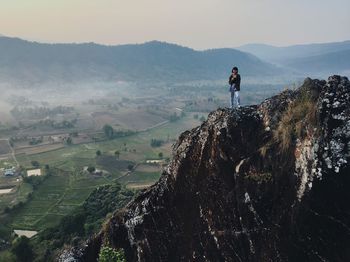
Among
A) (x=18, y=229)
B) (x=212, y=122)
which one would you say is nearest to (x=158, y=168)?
(x=18, y=229)

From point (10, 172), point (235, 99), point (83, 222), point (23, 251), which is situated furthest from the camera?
point (10, 172)

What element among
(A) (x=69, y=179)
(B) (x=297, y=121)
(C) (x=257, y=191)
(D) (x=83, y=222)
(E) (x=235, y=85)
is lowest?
(A) (x=69, y=179)

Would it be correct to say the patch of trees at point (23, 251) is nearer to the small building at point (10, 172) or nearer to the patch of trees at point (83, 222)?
the patch of trees at point (83, 222)

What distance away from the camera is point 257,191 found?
18.6 meters

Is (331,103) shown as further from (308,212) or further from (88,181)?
(88,181)

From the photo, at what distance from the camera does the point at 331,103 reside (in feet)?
58.7

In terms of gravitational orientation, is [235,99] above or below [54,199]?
above

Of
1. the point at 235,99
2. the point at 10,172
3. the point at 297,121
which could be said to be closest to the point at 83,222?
the point at 235,99

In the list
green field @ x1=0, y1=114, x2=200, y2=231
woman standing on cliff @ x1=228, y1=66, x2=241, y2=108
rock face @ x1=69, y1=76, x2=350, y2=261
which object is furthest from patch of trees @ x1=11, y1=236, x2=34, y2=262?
woman standing on cliff @ x1=228, y1=66, x2=241, y2=108

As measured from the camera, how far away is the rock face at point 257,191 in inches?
659

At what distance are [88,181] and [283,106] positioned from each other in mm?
129430

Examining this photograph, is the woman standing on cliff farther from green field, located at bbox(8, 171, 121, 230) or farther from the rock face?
green field, located at bbox(8, 171, 121, 230)

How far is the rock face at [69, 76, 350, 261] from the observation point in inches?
659

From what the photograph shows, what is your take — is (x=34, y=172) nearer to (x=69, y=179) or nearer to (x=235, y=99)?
(x=69, y=179)
